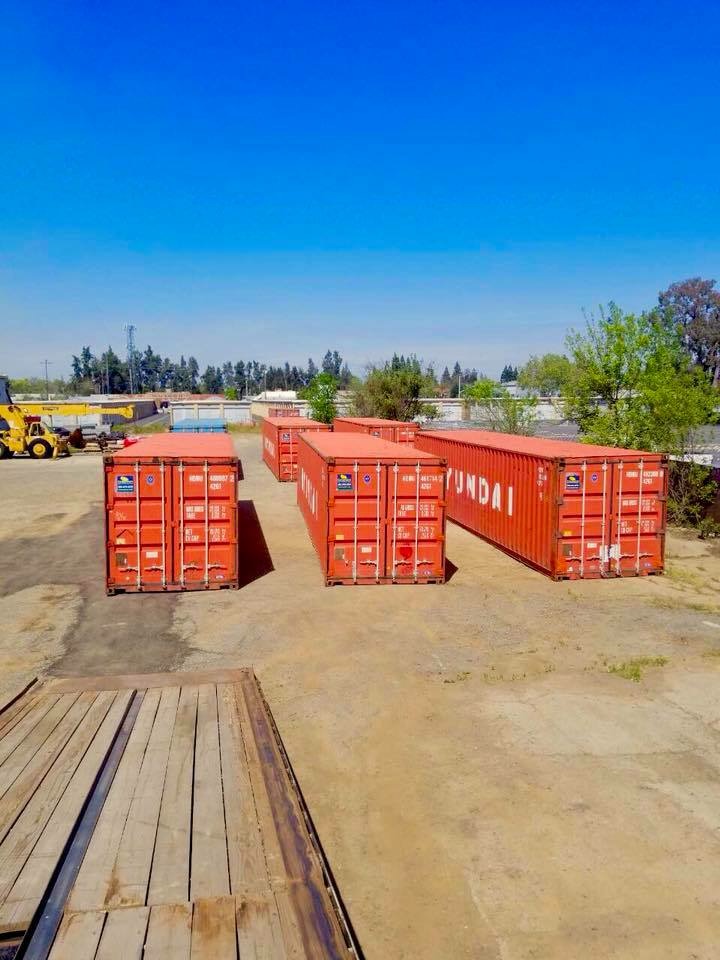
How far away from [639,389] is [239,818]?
991 inches

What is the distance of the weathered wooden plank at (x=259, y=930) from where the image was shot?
13.3ft

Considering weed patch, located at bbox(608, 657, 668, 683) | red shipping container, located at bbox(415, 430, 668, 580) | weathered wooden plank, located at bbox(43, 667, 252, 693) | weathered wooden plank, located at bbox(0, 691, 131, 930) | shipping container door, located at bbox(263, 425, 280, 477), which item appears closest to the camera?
weathered wooden plank, located at bbox(0, 691, 131, 930)

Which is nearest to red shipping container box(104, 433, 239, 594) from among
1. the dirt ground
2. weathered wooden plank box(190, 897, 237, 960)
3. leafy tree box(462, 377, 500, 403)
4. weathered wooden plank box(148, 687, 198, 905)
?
the dirt ground

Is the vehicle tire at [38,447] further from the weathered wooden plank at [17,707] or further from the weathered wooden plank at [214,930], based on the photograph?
the weathered wooden plank at [214,930]

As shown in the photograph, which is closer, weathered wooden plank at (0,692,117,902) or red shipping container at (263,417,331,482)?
weathered wooden plank at (0,692,117,902)

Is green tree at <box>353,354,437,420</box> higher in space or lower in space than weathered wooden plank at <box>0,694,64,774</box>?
higher

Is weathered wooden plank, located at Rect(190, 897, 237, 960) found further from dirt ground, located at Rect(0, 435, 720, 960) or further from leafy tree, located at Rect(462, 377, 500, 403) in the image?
leafy tree, located at Rect(462, 377, 500, 403)

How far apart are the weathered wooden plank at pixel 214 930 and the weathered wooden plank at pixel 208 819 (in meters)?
0.12

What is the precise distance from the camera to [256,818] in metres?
5.54

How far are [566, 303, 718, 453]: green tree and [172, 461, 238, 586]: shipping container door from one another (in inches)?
631

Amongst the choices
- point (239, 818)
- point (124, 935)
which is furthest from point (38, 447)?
point (124, 935)

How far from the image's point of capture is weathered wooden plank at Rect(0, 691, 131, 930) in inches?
170

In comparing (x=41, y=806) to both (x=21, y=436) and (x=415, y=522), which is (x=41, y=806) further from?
(x=21, y=436)

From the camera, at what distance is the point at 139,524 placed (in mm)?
15188
